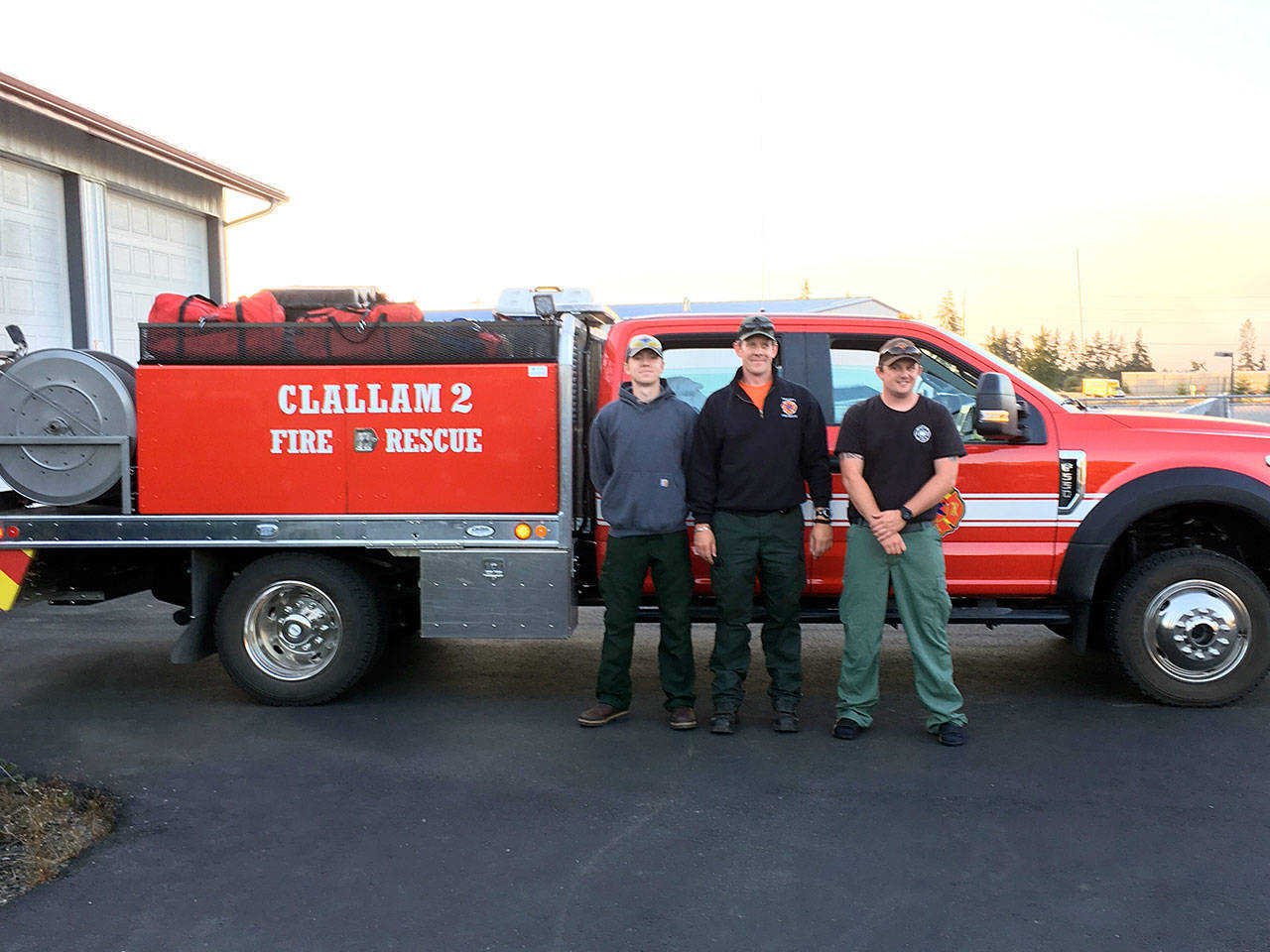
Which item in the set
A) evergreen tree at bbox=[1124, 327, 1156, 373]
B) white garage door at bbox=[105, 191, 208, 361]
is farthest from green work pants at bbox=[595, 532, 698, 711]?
evergreen tree at bbox=[1124, 327, 1156, 373]

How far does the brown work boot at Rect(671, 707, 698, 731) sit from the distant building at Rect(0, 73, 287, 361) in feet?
32.3

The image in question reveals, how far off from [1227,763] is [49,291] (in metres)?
12.6

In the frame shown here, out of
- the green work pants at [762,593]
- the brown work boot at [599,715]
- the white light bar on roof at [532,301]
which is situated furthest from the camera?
the white light bar on roof at [532,301]

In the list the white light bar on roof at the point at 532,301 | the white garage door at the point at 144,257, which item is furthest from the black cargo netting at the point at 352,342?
the white garage door at the point at 144,257

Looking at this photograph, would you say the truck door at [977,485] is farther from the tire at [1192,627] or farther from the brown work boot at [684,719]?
the brown work boot at [684,719]

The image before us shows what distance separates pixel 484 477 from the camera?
218 inches

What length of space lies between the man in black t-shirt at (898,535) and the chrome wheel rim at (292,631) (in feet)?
8.68

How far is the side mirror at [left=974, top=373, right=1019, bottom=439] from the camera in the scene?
16.7 feet

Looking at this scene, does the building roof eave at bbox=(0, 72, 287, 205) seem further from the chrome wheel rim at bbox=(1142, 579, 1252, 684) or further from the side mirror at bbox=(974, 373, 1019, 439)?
the chrome wheel rim at bbox=(1142, 579, 1252, 684)

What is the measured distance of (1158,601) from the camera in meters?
5.54

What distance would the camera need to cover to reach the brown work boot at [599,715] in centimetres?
543

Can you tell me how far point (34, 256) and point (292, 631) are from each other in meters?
8.83

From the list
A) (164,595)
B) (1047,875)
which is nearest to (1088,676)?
(1047,875)

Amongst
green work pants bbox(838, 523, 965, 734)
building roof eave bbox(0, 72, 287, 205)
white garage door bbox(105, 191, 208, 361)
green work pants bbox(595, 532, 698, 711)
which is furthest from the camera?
white garage door bbox(105, 191, 208, 361)
